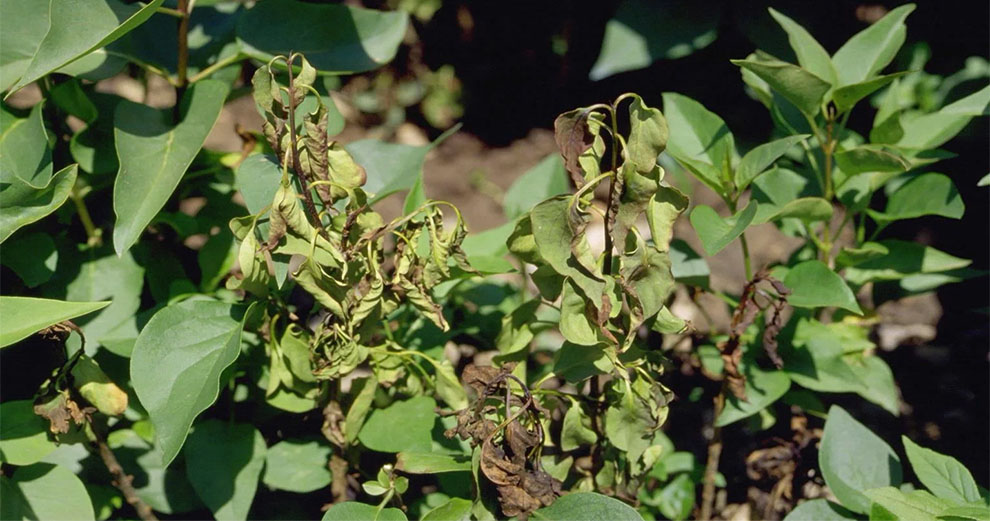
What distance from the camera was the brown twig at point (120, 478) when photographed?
1265 mm

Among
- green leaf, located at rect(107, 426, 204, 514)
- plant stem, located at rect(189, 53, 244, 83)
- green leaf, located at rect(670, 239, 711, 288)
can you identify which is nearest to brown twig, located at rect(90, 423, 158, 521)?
green leaf, located at rect(107, 426, 204, 514)

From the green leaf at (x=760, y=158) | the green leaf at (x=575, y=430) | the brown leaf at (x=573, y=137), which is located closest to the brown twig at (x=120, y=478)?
the green leaf at (x=575, y=430)

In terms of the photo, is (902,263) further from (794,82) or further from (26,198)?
(26,198)

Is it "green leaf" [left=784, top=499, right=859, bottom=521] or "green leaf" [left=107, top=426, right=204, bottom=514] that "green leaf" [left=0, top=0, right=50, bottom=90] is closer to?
"green leaf" [left=107, top=426, right=204, bottom=514]

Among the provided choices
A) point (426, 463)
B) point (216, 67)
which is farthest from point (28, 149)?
point (426, 463)

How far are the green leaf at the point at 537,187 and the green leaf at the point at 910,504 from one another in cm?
73

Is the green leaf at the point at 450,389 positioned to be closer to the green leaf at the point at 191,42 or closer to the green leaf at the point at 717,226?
the green leaf at the point at 717,226

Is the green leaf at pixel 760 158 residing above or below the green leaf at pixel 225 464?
above

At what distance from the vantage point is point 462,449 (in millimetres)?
1342

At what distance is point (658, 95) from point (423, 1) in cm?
96

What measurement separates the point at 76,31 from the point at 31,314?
14.7 inches

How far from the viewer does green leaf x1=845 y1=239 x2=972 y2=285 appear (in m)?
1.42

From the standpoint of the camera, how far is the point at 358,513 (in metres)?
1.12

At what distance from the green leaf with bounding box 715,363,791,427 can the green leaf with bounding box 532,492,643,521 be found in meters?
0.32
